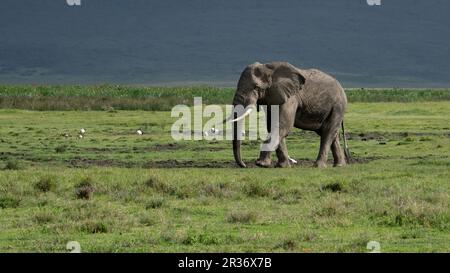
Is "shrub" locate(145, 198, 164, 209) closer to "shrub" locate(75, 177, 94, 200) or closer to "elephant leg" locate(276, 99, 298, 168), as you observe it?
"shrub" locate(75, 177, 94, 200)

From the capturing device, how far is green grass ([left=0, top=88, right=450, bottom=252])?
47.4 feet

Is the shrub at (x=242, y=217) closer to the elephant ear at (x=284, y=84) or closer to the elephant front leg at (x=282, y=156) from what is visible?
the elephant front leg at (x=282, y=156)

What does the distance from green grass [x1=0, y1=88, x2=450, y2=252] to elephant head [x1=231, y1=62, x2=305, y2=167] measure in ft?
4.29

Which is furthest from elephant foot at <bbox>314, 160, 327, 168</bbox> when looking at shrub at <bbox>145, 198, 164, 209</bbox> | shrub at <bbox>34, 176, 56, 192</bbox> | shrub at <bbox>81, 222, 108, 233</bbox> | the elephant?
shrub at <bbox>81, 222, 108, 233</bbox>

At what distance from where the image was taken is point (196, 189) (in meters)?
19.6

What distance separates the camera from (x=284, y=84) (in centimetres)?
2561

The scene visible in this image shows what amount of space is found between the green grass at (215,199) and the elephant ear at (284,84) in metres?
1.55

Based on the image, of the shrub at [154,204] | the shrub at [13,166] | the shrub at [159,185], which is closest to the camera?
the shrub at [154,204]

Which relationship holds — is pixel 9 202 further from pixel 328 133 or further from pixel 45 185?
pixel 328 133

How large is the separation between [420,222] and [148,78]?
156039 millimetres

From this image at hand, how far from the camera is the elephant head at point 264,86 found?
24.8m

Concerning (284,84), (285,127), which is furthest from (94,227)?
(284,84)

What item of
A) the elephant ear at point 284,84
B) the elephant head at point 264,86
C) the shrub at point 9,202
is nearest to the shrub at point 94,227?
the shrub at point 9,202
